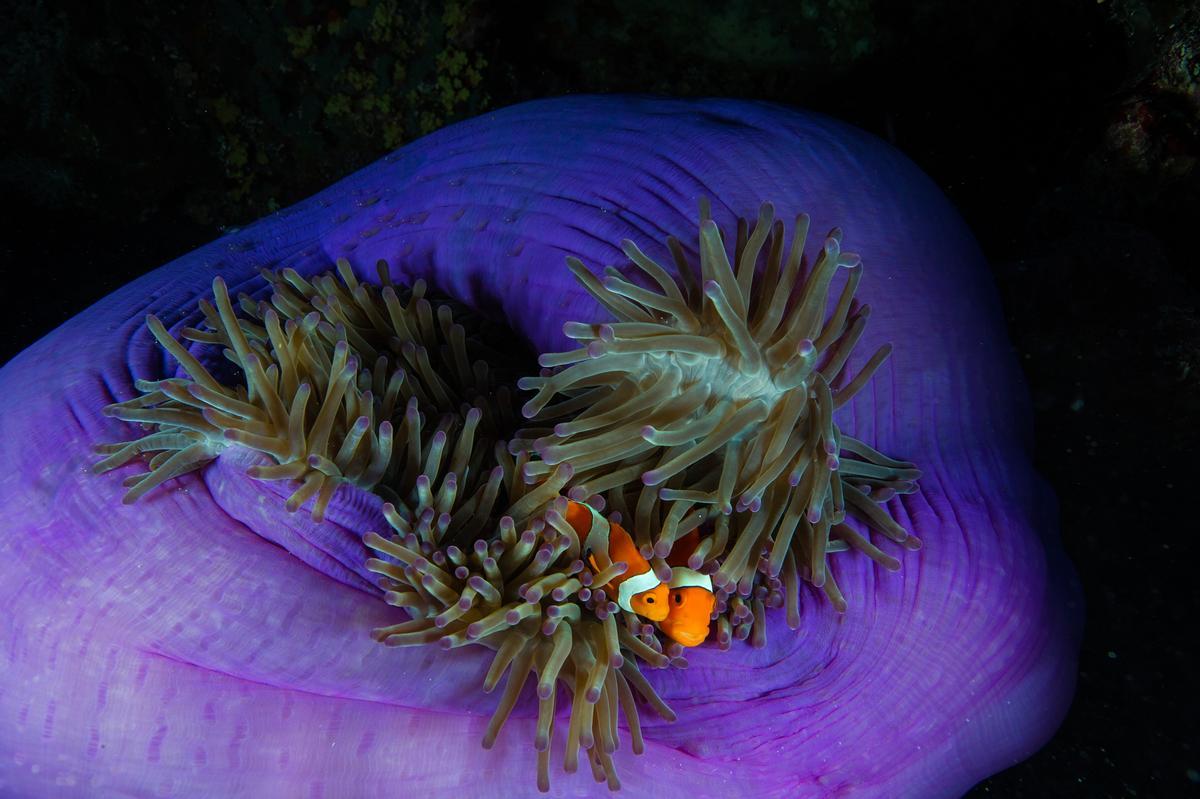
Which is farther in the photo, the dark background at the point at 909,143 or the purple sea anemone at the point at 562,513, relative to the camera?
the dark background at the point at 909,143

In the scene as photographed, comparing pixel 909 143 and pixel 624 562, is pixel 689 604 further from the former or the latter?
pixel 909 143

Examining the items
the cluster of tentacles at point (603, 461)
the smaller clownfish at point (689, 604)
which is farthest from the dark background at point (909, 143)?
the smaller clownfish at point (689, 604)

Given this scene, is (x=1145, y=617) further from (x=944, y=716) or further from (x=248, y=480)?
(x=248, y=480)

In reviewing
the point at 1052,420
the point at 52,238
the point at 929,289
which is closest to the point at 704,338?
the point at 929,289

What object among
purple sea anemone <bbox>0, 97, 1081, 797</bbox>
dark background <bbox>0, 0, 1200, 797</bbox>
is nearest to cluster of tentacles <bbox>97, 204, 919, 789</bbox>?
purple sea anemone <bbox>0, 97, 1081, 797</bbox>

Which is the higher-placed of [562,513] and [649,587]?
[562,513]

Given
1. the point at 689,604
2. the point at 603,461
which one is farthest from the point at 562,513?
the point at 689,604

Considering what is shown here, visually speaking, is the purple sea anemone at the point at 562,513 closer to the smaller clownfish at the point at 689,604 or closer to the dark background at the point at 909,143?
the smaller clownfish at the point at 689,604
